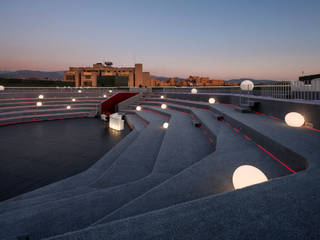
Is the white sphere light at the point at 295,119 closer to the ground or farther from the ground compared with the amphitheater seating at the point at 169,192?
farther from the ground

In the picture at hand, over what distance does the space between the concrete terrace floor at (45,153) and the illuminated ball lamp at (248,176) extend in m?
5.31

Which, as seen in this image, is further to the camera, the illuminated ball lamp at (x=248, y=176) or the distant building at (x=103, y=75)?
the distant building at (x=103, y=75)

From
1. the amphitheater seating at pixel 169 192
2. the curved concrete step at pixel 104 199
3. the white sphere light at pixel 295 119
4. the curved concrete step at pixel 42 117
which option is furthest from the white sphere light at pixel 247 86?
the curved concrete step at pixel 42 117

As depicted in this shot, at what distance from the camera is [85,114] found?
58.4ft

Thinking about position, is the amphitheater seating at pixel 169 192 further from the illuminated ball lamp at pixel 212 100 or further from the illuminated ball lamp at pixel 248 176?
the illuminated ball lamp at pixel 212 100

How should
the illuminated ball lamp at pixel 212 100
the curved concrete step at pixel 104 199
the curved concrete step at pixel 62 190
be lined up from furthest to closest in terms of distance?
the illuminated ball lamp at pixel 212 100 < the curved concrete step at pixel 62 190 < the curved concrete step at pixel 104 199

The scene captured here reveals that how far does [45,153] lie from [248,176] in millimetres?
8182

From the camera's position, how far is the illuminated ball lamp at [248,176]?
9.37ft

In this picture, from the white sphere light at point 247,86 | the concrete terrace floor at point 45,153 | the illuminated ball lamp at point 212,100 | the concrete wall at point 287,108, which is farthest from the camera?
the illuminated ball lamp at point 212,100

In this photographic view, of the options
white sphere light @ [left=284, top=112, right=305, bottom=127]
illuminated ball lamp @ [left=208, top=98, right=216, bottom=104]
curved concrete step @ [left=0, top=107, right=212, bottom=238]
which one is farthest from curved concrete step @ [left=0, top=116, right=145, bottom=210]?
illuminated ball lamp @ [left=208, top=98, right=216, bottom=104]

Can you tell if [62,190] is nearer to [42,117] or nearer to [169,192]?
[169,192]

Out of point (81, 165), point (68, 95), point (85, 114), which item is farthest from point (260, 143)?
point (68, 95)

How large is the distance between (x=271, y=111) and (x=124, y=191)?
715 centimetres

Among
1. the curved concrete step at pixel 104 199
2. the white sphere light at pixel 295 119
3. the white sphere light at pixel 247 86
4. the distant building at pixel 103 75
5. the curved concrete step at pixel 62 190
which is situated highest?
the distant building at pixel 103 75
